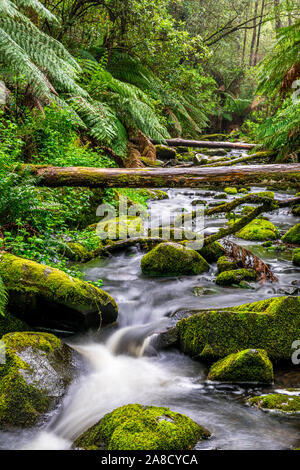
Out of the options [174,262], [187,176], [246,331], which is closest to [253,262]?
[174,262]

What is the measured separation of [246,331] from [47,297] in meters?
1.72

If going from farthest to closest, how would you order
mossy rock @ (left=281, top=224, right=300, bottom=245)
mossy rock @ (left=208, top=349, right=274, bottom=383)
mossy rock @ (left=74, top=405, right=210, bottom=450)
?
mossy rock @ (left=281, top=224, right=300, bottom=245) → mossy rock @ (left=208, top=349, right=274, bottom=383) → mossy rock @ (left=74, top=405, right=210, bottom=450)

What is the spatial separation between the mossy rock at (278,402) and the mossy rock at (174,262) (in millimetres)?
2464

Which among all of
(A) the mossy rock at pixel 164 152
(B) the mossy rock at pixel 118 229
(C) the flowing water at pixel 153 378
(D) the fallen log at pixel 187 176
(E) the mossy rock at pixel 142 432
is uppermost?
(A) the mossy rock at pixel 164 152

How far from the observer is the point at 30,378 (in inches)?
90.5

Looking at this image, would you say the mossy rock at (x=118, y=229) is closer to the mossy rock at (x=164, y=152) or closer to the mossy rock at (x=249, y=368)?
the mossy rock at (x=249, y=368)

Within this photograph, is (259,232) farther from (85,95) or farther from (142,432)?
(142,432)

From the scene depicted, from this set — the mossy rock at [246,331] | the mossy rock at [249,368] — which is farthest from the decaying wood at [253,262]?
the mossy rock at [249,368]

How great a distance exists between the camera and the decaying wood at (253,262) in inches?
184

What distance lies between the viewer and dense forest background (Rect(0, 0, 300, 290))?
11.5 ft

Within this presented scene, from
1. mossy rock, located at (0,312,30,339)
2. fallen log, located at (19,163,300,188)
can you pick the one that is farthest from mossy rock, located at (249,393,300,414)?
fallen log, located at (19,163,300,188)

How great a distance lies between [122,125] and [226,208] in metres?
3.72

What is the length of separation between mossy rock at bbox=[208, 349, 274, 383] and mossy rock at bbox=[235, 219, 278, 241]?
3.88 metres

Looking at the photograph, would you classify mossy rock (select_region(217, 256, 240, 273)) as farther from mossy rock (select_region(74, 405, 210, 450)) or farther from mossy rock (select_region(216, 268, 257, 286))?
mossy rock (select_region(74, 405, 210, 450))
